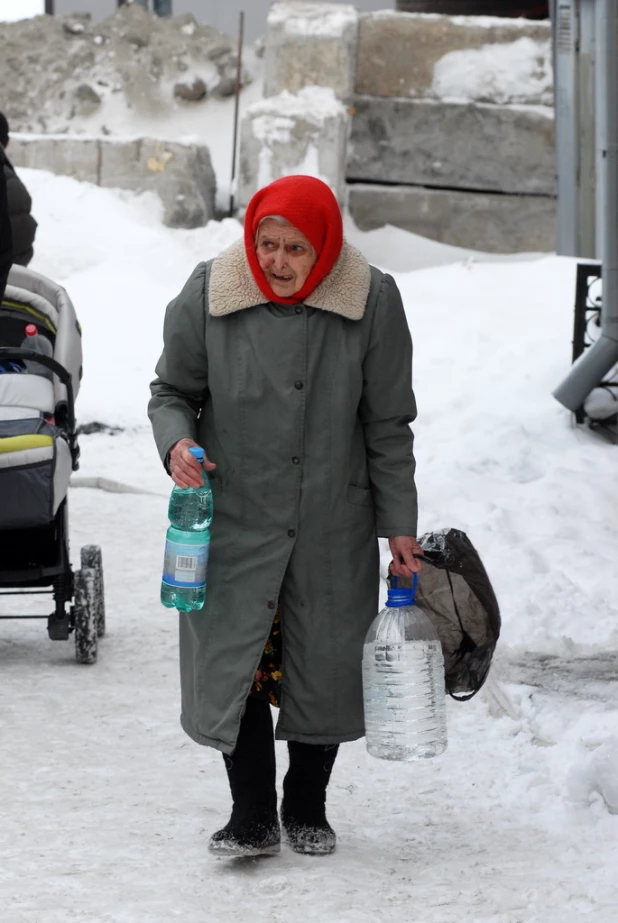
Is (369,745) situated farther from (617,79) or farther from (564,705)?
(617,79)

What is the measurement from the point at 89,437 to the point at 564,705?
6.16m

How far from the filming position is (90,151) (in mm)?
15109

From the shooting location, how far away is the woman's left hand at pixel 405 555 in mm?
3158

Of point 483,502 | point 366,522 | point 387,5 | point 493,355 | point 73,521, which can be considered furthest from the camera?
point 387,5

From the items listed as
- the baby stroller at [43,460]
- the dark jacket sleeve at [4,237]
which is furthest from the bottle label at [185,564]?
the baby stroller at [43,460]

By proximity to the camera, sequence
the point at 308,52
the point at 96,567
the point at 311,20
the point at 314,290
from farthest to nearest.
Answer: the point at 311,20, the point at 308,52, the point at 96,567, the point at 314,290

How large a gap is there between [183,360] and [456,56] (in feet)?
43.6

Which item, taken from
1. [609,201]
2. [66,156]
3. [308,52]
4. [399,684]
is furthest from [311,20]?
[399,684]

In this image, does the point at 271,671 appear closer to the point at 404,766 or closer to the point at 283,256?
the point at 283,256

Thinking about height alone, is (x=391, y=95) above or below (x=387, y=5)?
below

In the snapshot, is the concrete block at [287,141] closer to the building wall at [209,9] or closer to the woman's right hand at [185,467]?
the building wall at [209,9]

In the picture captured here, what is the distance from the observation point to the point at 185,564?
3064mm

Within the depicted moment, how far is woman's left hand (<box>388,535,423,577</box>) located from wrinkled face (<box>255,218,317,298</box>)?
23.2 inches

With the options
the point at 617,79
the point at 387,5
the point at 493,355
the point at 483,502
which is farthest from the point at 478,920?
the point at 387,5
